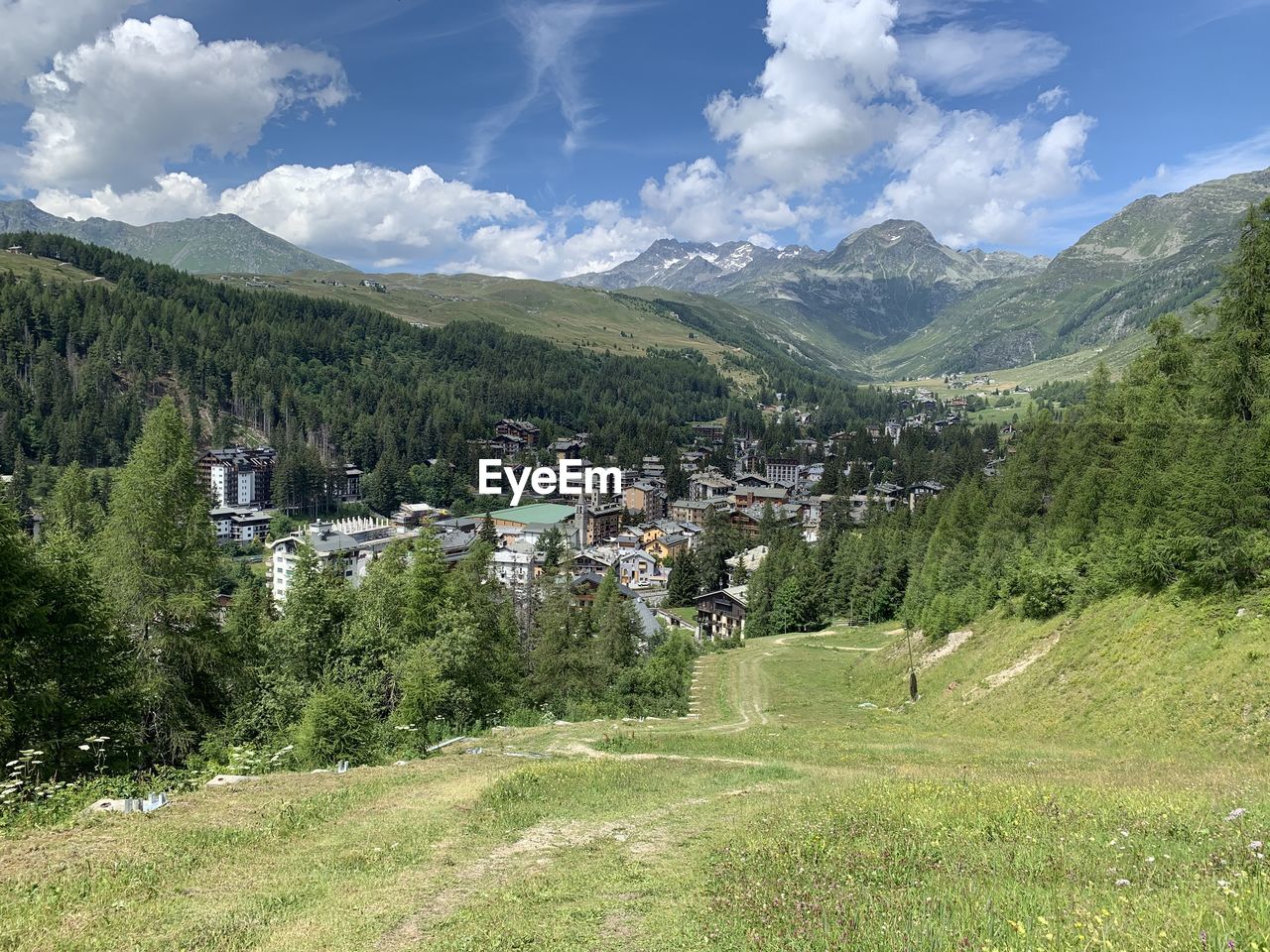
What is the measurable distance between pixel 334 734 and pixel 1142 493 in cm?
3724

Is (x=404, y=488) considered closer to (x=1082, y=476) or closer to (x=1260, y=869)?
(x=1082, y=476)

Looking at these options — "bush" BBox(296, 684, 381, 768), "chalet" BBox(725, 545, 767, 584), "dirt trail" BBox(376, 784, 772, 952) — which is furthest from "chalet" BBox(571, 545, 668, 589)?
"dirt trail" BBox(376, 784, 772, 952)

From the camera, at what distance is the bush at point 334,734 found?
2136 cm

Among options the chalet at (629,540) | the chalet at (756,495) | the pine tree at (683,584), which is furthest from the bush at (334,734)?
the chalet at (756,495)

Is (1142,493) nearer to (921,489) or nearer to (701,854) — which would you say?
(701,854)

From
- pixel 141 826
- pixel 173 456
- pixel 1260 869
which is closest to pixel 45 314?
pixel 173 456

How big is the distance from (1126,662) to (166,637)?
34.6m

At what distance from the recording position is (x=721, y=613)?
10238 cm

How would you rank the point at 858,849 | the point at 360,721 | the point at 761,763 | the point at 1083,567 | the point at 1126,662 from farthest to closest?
the point at 1083,567, the point at 1126,662, the point at 360,721, the point at 761,763, the point at 858,849

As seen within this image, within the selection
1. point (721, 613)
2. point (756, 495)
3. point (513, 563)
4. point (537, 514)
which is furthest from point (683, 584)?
point (756, 495)

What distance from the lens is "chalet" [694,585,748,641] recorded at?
99312 mm

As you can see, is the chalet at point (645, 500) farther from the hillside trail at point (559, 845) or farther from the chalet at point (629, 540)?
the hillside trail at point (559, 845)

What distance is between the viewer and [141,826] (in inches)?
447

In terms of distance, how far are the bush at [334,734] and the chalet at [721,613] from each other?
77084 millimetres
